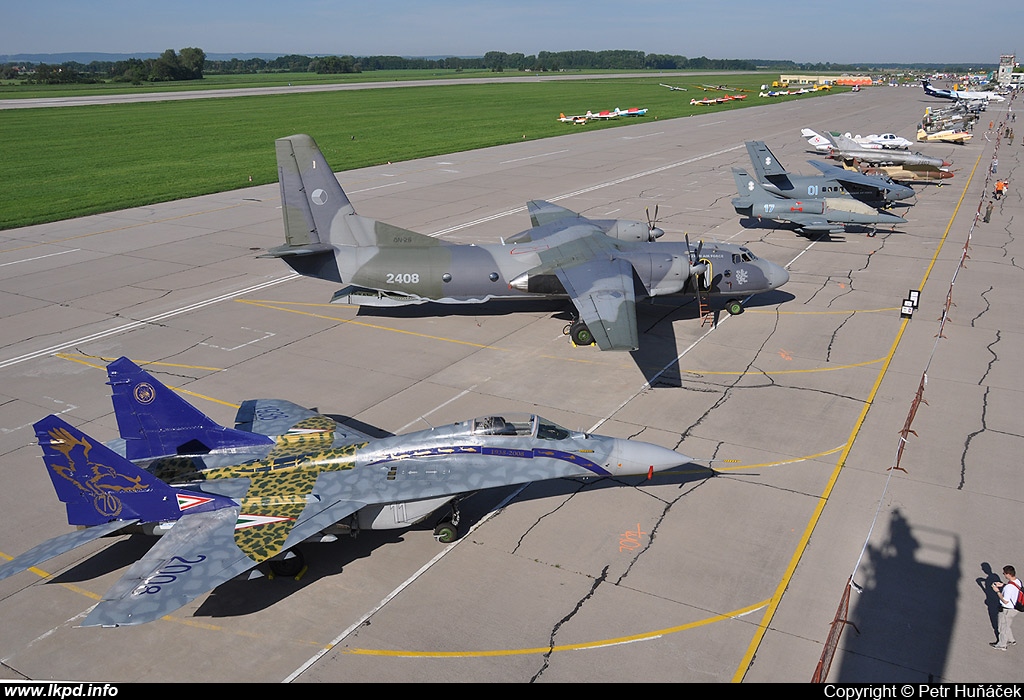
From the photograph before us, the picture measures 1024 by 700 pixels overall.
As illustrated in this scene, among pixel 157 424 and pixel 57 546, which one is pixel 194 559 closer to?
pixel 57 546

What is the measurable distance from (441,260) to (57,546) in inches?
702

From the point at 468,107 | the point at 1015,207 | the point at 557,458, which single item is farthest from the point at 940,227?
the point at 468,107

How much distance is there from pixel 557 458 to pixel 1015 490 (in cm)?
1173

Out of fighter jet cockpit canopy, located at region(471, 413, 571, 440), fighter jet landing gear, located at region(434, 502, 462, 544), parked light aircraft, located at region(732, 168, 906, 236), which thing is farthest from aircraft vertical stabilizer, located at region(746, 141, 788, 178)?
fighter jet landing gear, located at region(434, 502, 462, 544)

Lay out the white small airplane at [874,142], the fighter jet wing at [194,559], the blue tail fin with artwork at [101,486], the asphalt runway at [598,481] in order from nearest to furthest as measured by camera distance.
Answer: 1. the fighter jet wing at [194,559]
2. the asphalt runway at [598,481]
3. the blue tail fin with artwork at [101,486]
4. the white small airplane at [874,142]

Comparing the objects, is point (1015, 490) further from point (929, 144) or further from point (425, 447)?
point (929, 144)

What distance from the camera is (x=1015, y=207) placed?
52.0 m

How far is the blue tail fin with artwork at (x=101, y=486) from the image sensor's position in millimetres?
13633

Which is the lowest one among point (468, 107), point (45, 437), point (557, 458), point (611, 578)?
point (611, 578)

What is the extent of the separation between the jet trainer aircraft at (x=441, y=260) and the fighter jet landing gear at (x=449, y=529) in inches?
505

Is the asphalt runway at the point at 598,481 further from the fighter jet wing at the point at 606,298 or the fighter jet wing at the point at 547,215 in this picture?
the fighter jet wing at the point at 547,215

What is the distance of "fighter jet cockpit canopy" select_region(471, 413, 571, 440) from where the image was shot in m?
15.9

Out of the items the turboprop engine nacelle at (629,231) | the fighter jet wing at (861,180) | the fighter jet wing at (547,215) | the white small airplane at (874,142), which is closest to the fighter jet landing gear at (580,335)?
the turboprop engine nacelle at (629,231)

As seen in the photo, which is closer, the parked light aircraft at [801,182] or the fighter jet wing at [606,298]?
the fighter jet wing at [606,298]
